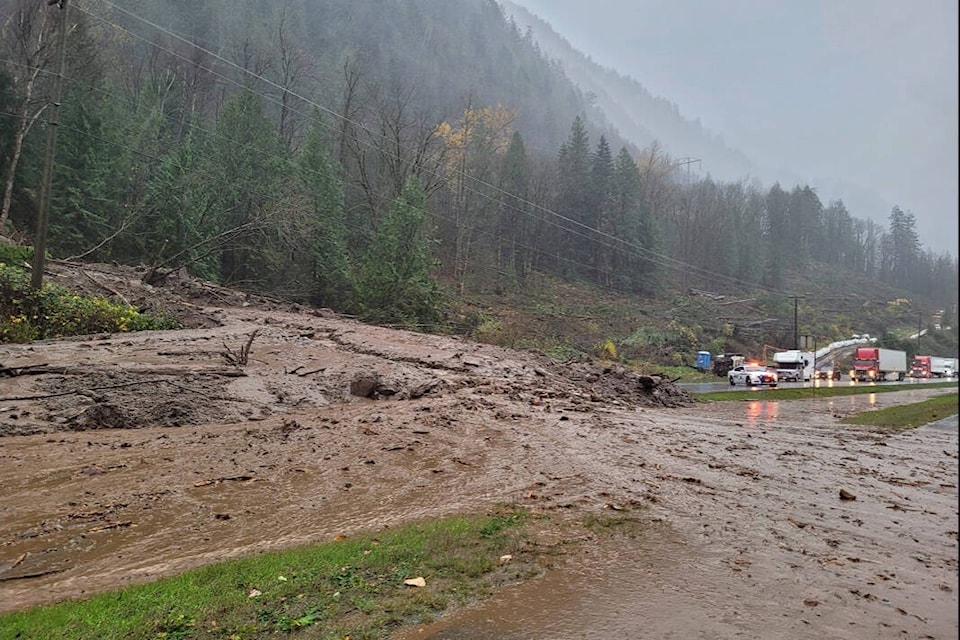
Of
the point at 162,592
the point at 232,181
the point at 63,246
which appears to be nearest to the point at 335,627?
the point at 162,592

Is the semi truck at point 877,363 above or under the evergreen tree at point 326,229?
under

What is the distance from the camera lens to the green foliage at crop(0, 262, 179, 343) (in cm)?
1361

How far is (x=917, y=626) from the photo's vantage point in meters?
4.01

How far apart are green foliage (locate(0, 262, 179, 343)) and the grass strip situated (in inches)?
488

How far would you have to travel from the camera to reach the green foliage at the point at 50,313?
13611 mm

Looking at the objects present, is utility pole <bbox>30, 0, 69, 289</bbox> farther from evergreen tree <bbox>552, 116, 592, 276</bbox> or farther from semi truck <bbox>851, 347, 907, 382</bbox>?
semi truck <bbox>851, 347, 907, 382</bbox>

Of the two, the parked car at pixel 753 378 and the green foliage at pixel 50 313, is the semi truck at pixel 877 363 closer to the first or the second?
the parked car at pixel 753 378

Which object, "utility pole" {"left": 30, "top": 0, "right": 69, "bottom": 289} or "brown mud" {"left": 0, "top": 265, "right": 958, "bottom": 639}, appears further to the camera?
"utility pole" {"left": 30, "top": 0, "right": 69, "bottom": 289}

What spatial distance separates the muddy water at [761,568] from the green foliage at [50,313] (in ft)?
47.4

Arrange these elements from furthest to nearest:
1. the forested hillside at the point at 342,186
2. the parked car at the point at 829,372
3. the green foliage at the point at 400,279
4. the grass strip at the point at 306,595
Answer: the parked car at the point at 829,372 < the green foliage at the point at 400,279 < the forested hillside at the point at 342,186 < the grass strip at the point at 306,595

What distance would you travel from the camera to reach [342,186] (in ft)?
135

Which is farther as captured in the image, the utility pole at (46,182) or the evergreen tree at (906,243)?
the utility pole at (46,182)

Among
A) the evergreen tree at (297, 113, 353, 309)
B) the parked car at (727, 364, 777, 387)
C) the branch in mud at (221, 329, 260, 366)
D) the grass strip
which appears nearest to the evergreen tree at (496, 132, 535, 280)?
the evergreen tree at (297, 113, 353, 309)

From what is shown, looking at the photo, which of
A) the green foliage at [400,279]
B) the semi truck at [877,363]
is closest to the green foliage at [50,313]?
the green foliage at [400,279]
